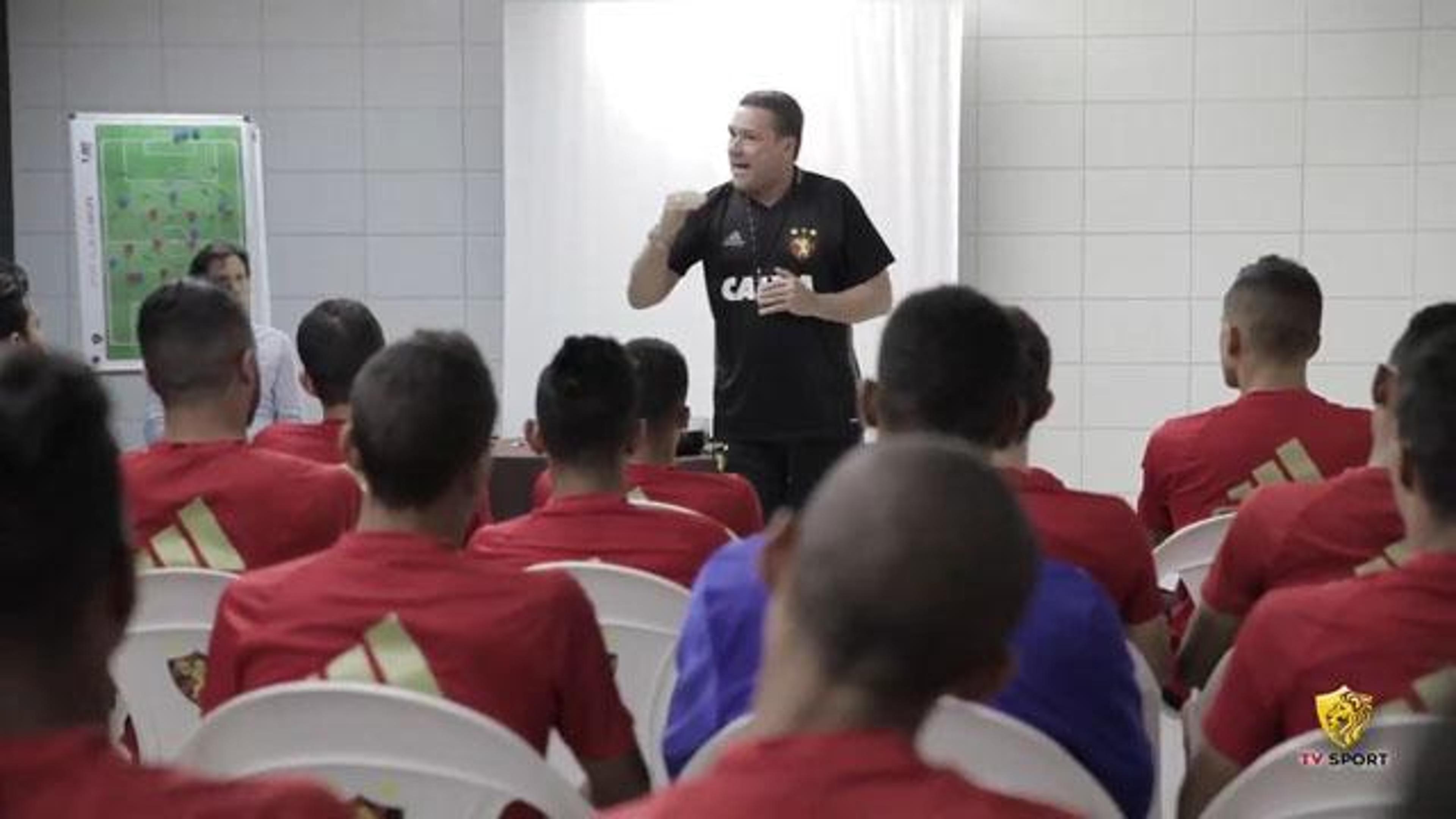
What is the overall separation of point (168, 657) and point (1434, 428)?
1576mm

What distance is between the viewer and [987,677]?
3.89 ft

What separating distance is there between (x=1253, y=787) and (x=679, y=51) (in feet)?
17.2

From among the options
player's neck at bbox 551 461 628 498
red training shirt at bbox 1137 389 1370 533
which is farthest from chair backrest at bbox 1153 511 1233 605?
player's neck at bbox 551 461 628 498

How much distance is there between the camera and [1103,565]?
2.42 m

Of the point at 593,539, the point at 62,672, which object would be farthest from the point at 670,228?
the point at 62,672

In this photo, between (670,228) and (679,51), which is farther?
(679,51)

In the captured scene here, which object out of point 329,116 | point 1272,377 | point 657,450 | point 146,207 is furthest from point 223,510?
point 329,116

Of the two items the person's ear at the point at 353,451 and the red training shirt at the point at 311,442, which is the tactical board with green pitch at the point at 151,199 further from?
the person's ear at the point at 353,451

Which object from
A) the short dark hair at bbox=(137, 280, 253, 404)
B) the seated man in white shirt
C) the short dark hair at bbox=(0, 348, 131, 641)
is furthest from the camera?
the seated man in white shirt

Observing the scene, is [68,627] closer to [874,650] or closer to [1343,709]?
[874,650]

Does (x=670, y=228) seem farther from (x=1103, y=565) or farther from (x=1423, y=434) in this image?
(x=1423, y=434)

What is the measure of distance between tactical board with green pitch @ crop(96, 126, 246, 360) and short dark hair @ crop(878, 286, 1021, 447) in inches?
198

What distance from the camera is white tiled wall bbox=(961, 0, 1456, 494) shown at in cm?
681

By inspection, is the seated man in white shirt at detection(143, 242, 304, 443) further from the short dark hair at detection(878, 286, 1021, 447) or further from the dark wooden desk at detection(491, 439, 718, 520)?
the short dark hair at detection(878, 286, 1021, 447)
